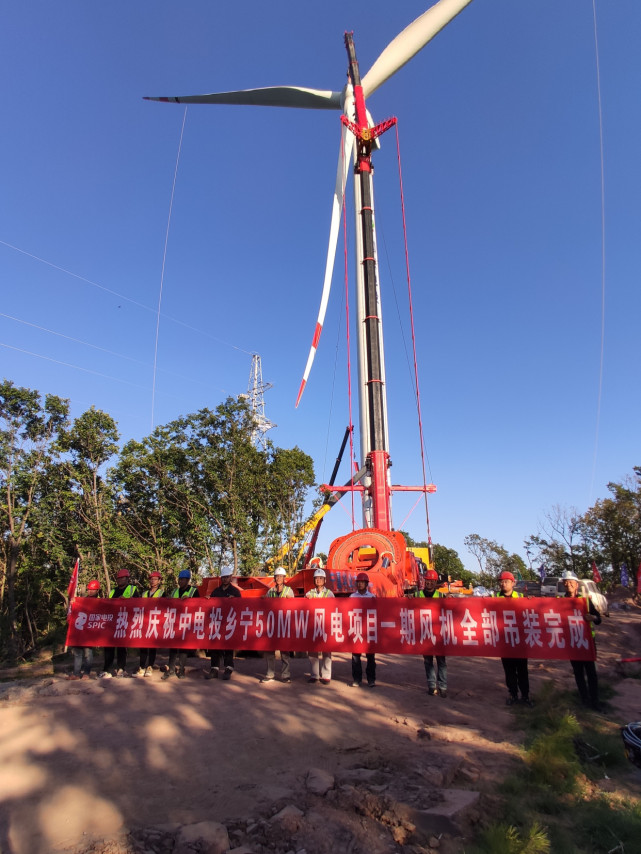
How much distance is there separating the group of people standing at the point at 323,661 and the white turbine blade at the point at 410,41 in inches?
1007

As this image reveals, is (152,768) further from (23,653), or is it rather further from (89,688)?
(23,653)

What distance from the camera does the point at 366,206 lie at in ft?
77.5

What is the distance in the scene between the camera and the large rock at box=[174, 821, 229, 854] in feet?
10.6

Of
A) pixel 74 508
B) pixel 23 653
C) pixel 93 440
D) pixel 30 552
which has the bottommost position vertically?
pixel 23 653

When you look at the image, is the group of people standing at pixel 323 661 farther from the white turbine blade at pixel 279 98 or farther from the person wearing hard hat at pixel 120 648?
the white turbine blade at pixel 279 98

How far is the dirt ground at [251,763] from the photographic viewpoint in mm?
3521

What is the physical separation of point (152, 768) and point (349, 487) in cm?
1707

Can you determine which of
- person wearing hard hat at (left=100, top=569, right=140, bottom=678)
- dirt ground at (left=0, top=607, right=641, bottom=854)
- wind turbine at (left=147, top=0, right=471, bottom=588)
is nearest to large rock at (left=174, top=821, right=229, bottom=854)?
dirt ground at (left=0, top=607, right=641, bottom=854)

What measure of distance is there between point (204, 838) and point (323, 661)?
5.32m

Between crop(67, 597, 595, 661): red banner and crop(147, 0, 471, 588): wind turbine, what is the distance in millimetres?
11518

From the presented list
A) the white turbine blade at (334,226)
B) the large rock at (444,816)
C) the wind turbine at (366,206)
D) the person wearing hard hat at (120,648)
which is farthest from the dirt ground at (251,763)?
the white turbine blade at (334,226)

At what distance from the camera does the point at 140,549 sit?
2527 cm

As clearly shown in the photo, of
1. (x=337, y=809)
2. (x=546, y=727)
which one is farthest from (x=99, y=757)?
(x=546, y=727)

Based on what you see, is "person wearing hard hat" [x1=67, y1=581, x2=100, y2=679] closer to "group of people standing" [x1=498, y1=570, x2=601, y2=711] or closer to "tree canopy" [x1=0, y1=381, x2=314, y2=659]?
"group of people standing" [x1=498, y1=570, x2=601, y2=711]
